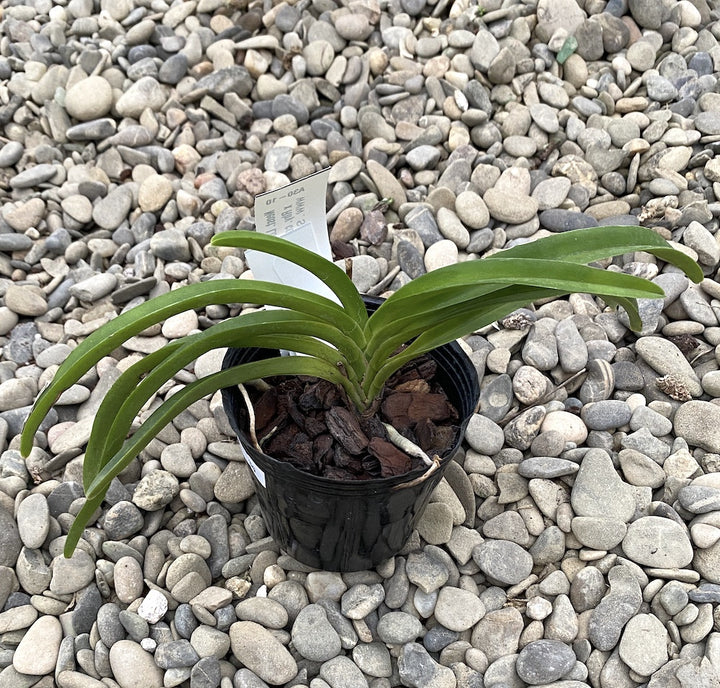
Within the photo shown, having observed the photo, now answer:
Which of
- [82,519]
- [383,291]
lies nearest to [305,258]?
[82,519]

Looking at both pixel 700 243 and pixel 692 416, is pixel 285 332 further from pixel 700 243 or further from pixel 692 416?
pixel 700 243

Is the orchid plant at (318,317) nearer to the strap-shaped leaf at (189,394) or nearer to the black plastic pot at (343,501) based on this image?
the strap-shaped leaf at (189,394)

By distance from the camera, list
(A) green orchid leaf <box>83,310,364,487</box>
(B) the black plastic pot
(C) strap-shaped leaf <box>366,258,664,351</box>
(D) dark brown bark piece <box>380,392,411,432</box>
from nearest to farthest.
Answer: (C) strap-shaped leaf <box>366,258,664,351</box>, (A) green orchid leaf <box>83,310,364,487</box>, (B) the black plastic pot, (D) dark brown bark piece <box>380,392,411,432</box>

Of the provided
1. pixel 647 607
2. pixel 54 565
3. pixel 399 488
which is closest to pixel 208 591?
pixel 54 565

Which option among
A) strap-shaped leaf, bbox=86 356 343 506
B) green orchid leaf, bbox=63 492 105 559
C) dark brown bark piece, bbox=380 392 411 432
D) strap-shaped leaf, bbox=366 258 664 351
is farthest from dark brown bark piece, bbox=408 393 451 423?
green orchid leaf, bbox=63 492 105 559

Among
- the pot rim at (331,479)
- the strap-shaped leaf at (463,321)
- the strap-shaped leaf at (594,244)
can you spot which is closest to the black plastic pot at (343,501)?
the pot rim at (331,479)

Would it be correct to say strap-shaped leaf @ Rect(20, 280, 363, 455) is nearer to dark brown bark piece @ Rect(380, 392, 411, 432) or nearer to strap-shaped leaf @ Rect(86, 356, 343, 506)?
strap-shaped leaf @ Rect(86, 356, 343, 506)
